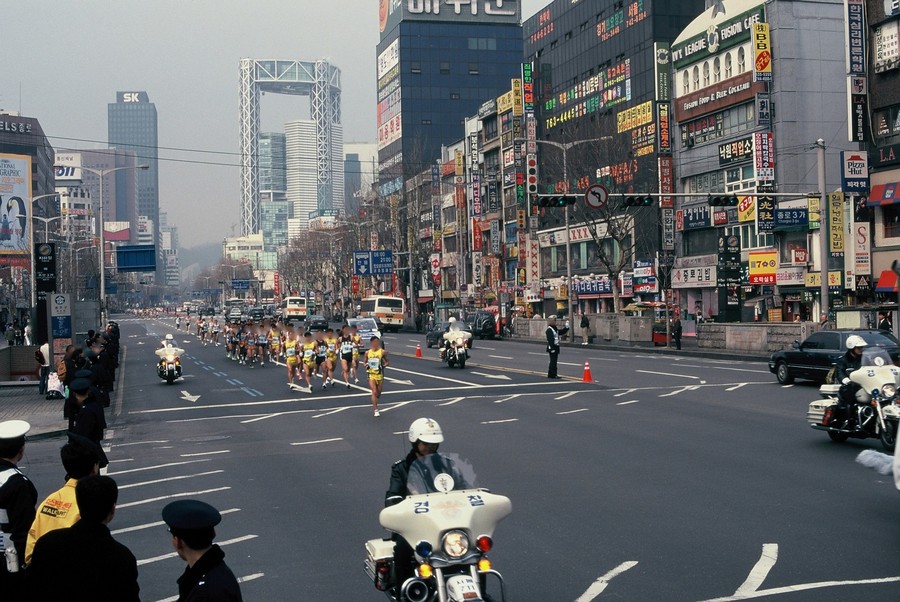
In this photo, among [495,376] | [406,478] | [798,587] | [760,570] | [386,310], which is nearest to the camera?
[406,478]

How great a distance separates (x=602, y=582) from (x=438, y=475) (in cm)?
219

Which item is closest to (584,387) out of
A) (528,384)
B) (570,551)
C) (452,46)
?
(528,384)

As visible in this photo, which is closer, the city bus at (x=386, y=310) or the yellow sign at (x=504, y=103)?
the city bus at (x=386, y=310)

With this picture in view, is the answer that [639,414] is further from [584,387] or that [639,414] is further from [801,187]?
[801,187]

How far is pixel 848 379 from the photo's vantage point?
15.1m

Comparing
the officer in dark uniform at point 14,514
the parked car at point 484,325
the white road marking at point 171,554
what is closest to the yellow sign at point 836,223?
the parked car at point 484,325

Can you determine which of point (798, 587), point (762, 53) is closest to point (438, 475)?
point (798, 587)

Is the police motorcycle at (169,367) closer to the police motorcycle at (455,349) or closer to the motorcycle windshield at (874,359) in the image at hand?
the police motorcycle at (455,349)

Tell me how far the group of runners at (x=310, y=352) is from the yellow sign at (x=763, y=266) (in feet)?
69.6

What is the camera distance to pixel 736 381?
93.7ft

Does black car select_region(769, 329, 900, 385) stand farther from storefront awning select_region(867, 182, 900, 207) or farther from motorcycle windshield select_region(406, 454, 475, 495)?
storefront awning select_region(867, 182, 900, 207)

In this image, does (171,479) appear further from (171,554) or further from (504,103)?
(504,103)

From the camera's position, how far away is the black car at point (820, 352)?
25.6 metres

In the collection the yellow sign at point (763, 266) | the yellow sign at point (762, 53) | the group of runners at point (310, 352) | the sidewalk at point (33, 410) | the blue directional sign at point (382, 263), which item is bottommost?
the sidewalk at point (33, 410)
